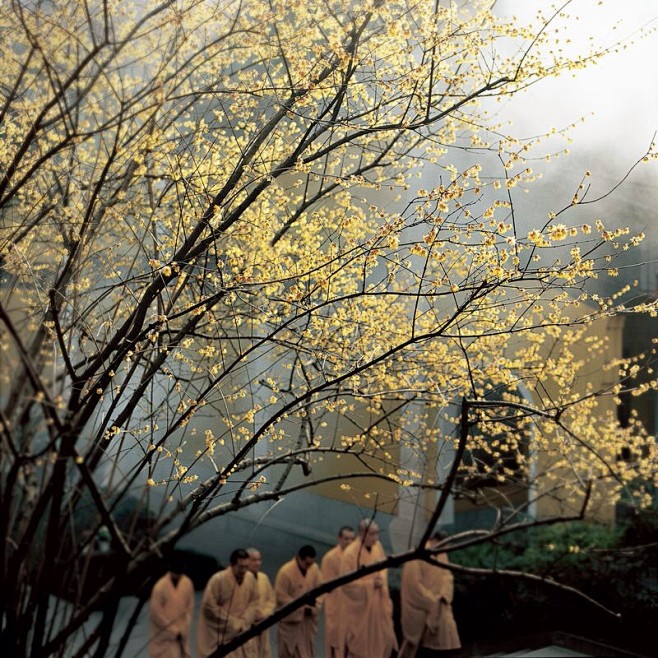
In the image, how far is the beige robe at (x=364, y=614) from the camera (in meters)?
6.54

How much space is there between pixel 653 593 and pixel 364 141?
4.33 metres

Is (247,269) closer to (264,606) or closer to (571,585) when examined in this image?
(264,606)

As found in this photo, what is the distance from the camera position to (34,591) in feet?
8.14

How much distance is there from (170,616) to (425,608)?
203 cm

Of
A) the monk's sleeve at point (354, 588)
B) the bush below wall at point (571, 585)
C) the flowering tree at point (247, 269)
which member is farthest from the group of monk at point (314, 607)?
the flowering tree at point (247, 269)

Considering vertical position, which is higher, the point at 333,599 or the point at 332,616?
the point at 333,599

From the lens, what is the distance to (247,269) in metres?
4.11

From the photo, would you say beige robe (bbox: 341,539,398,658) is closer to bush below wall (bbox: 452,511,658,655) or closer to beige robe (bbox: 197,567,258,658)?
beige robe (bbox: 197,567,258,658)

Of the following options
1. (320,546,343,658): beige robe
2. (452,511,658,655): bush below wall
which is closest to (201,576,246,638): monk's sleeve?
(320,546,343,658): beige robe

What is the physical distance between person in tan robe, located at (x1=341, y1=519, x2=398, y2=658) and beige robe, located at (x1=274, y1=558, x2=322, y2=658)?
0.87ft

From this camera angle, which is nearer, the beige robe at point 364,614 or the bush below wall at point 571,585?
the beige robe at point 364,614

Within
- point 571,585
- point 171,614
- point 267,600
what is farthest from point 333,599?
point 571,585

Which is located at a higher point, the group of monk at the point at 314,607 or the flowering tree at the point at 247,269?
the flowering tree at the point at 247,269

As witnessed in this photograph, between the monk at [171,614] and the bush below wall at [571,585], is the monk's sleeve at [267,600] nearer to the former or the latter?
the monk at [171,614]
